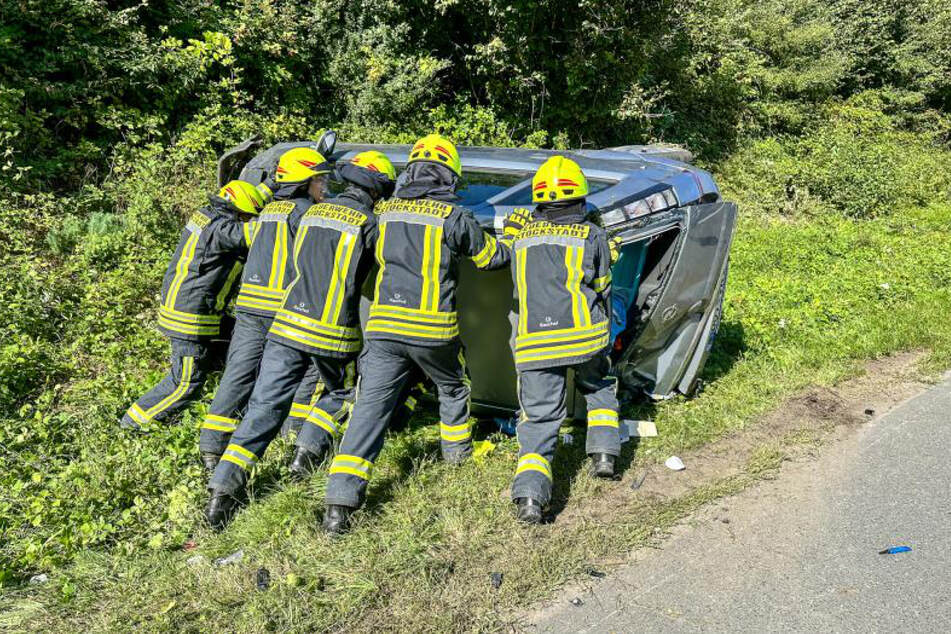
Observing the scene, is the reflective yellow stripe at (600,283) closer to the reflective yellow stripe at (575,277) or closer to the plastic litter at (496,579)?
the reflective yellow stripe at (575,277)

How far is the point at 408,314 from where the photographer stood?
3922mm

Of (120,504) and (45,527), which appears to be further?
(120,504)

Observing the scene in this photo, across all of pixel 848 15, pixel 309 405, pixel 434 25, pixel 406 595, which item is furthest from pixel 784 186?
pixel 406 595

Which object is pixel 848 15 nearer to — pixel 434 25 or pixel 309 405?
pixel 434 25

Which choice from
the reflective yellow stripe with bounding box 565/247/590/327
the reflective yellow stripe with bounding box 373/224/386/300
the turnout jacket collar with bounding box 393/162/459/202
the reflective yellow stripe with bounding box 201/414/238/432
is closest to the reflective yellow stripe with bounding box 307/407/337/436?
the reflective yellow stripe with bounding box 201/414/238/432

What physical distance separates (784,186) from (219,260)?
1081 cm

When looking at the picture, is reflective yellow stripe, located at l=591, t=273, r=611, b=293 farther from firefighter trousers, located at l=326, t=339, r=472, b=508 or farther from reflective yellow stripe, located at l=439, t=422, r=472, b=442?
reflective yellow stripe, located at l=439, t=422, r=472, b=442

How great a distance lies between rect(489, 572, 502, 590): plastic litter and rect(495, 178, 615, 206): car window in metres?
2.19

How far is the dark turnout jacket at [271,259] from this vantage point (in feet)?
14.3

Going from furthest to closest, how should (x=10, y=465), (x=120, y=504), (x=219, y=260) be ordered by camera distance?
(x=219, y=260) < (x=10, y=465) < (x=120, y=504)

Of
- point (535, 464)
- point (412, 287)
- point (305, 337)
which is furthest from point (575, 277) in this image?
point (305, 337)

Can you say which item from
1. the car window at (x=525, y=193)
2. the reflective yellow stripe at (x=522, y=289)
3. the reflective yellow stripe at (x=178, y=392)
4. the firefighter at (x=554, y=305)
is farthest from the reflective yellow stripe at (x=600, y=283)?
the reflective yellow stripe at (x=178, y=392)

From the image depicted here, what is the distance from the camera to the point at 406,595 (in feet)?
10.4

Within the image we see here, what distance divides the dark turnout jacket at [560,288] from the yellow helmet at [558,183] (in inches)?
3.1
